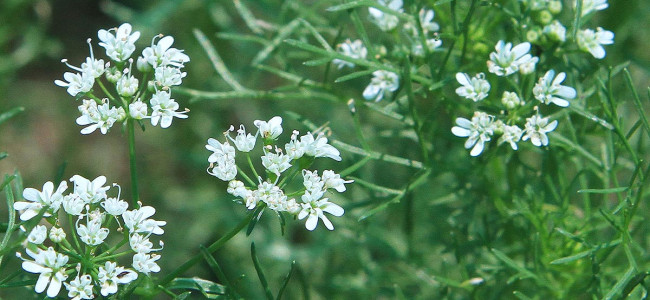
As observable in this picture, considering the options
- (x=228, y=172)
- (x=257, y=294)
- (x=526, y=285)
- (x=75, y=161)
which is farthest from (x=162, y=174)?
(x=228, y=172)

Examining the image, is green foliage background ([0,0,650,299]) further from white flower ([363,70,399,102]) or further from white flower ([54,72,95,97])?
white flower ([54,72,95,97])

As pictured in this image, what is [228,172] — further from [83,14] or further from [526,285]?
[83,14]

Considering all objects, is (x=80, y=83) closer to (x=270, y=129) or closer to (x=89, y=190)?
(x=89, y=190)

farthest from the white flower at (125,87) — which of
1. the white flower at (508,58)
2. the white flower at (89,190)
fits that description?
the white flower at (508,58)

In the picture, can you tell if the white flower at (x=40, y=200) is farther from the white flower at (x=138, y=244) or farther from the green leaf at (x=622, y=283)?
the green leaf at (x=622, y=283)

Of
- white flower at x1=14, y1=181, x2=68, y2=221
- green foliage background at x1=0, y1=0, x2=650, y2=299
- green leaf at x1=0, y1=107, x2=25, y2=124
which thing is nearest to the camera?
white flower at x1=14, y1=181, x2=68, y2=221

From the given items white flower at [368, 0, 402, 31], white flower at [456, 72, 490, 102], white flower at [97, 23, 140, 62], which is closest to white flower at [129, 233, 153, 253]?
white flower at [97, 23, 140, 62]

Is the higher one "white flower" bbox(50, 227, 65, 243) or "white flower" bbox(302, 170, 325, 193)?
"white flower" bbox(50, 227, 65, 243)
